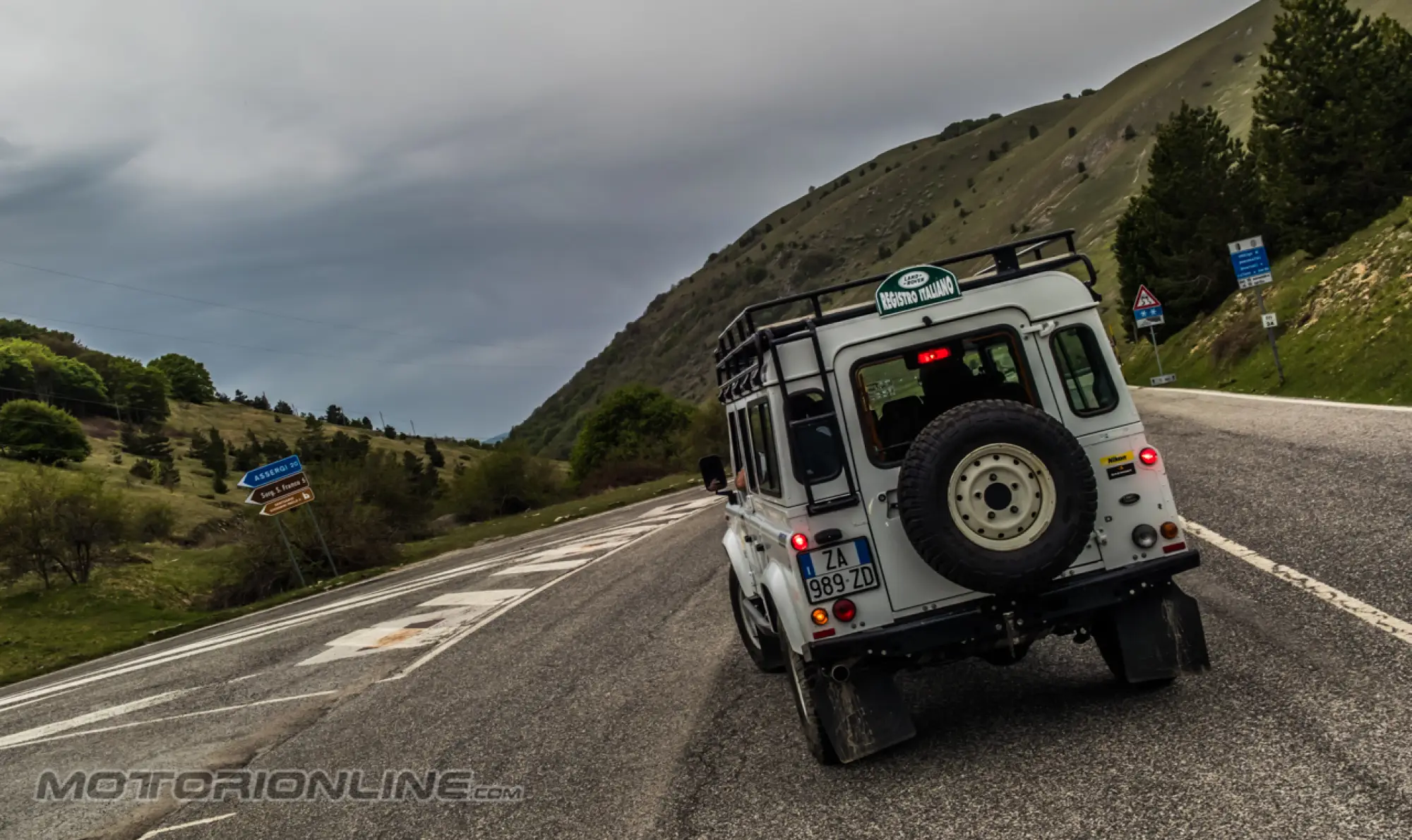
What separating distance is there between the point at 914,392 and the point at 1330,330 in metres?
26.2

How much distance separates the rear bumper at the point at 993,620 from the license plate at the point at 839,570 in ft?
0.82

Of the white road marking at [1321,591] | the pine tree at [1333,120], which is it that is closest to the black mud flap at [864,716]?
the white road marking at [1321,591]

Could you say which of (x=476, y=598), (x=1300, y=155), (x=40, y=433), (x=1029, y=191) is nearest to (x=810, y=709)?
(x=476, y=598)

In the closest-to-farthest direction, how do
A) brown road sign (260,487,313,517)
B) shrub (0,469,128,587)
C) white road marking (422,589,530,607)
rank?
1. white road marking (422,589,530,607)
2. brown road sign (260,487,313,517)
3. shrub (0,469,128,587)

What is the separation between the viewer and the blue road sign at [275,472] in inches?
1104

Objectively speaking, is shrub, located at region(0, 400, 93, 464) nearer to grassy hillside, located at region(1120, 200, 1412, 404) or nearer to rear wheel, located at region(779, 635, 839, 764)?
grassy hillside, located at region(1120, 200, 1412, 404)

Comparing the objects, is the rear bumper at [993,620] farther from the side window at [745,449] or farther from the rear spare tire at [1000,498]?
the side window at [745,449]

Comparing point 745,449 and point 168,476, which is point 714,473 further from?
point 168,476

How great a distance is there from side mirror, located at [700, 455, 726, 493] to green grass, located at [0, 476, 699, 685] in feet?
65.6

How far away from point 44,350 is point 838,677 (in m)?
142

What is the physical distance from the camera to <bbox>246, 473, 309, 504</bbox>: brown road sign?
92.7ft

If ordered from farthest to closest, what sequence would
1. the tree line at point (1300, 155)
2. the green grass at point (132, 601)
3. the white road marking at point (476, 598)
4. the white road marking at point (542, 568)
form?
1. the tree line at point (1300, 155)
2. the green grass at point (132, 601)
3. the white road marking at point (542, 568)
4. the white road marking at point (476, 598)

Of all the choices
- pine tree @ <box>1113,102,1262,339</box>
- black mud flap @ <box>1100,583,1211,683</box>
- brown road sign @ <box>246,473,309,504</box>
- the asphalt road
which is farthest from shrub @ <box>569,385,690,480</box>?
black mud flap @ <box>1100,583,1211,683</box>

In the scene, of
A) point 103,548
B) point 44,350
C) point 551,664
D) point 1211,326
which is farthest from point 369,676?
point 44,350
